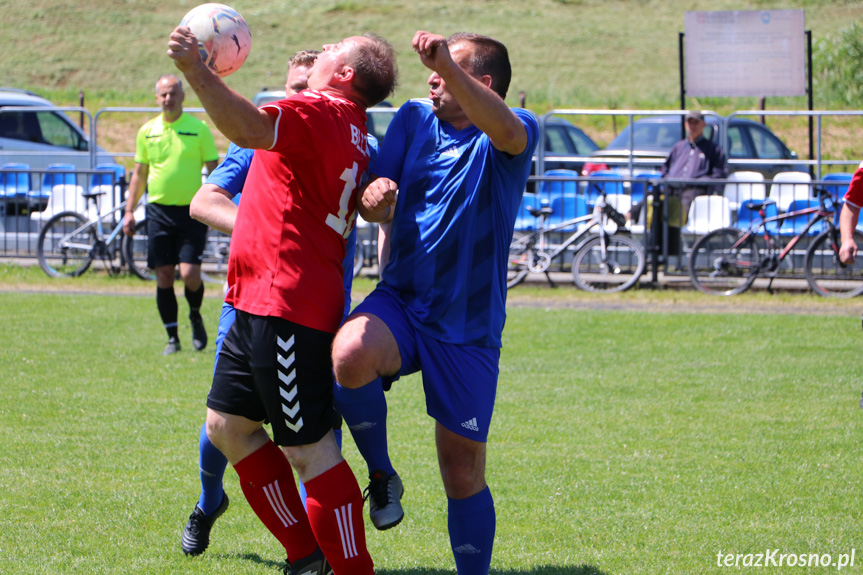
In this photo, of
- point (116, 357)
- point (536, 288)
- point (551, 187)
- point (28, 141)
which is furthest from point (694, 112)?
point (28, 141)

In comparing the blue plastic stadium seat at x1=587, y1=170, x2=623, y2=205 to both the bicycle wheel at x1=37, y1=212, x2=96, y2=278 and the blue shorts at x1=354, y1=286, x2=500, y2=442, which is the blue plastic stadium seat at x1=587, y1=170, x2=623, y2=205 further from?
the blue shorts at x1=354, y1=286, x2=500, y2=442

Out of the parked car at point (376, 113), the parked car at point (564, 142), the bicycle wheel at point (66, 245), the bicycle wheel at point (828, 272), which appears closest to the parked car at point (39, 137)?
the parked car at point (376, 113)

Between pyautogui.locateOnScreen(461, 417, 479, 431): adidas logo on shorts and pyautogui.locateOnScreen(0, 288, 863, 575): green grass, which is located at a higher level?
pyautogui.locateOnScreen(461, 417, 479, 431): adidas logo on shorts

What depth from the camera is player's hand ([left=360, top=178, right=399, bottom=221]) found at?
3.05 meters

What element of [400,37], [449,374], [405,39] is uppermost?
[400,37]

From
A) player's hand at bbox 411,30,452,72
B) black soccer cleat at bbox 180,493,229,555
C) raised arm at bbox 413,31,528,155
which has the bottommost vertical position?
black soccer cleat at bbox 180,493,229,555

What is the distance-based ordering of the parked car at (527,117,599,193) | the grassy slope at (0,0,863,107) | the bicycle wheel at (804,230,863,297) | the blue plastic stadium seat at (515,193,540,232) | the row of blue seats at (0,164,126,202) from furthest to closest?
the grassy slope at (0,0,863,107), the parked car at (527,117,599,193), the row of blue seats at (0,164,126,202), the blue plastic stadium seat at (515,193,540,232), the bicycle wheel at (804,230,863,297)

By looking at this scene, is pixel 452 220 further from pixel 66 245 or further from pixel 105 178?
pixel 105 178

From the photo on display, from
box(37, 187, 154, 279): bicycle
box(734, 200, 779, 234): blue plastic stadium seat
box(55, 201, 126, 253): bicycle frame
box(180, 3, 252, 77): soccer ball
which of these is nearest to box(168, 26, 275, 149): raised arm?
box(180, 3, 252, 77): soccer ball

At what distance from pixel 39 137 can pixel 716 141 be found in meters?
11.7

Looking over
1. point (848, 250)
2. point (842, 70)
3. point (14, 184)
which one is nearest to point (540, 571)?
point (848, 250)

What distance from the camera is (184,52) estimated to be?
2678mm

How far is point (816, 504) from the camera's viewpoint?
179 inches

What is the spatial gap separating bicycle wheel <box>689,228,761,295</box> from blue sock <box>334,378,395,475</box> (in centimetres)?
911
